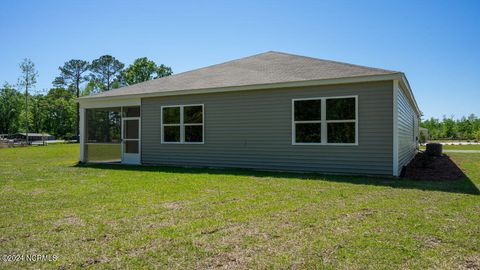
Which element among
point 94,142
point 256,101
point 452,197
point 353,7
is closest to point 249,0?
point 353,7

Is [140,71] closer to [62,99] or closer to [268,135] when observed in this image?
[62,99]

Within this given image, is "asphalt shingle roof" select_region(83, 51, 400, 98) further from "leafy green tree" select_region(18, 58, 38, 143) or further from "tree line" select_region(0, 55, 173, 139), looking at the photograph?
"tree line" select_region(0, 55, 173, 139)

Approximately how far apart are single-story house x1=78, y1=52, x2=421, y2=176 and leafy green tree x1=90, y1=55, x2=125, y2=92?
41958 millimetres

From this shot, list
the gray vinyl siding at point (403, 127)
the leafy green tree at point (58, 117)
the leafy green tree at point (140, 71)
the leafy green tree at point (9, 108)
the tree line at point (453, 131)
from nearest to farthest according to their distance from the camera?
1. the gray vinyl siding at point (403, 127)
2. the leafy green tree at point (140, 71)
3. the leafy green tree at point (9, 108)
4. the leafy green tree at point (58, 117)
5. the tree line at point (453, 131)

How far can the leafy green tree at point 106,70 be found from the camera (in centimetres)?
5275

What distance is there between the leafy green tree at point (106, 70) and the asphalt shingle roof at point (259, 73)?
4253cm

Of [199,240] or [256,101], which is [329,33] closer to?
[256,101]

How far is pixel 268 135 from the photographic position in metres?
10.6

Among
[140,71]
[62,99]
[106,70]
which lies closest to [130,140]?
[140,71]

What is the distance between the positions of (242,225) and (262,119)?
21.6ft

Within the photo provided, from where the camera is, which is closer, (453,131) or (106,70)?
(106,70)

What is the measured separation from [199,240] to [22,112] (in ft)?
184

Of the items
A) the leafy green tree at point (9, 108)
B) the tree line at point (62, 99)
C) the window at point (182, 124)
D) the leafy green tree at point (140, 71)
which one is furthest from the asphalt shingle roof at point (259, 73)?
the leafy green tree at point (9, 108)

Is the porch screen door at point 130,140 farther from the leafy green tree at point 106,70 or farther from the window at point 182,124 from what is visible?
the leafy green tree at point 106,70
